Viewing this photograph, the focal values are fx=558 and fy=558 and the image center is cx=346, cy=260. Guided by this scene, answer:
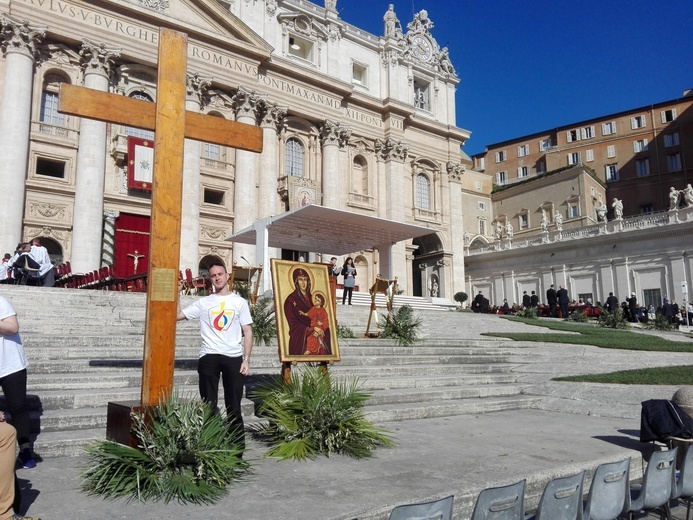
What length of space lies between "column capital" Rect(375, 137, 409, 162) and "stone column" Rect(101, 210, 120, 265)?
19.1 m

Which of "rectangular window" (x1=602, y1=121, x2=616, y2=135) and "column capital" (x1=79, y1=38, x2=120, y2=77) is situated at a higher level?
"rectangular window" (x1=602, y1=121, x2=616, y2=135)

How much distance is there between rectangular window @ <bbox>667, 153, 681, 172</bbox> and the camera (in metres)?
55.8

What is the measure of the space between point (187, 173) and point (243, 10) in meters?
12.0

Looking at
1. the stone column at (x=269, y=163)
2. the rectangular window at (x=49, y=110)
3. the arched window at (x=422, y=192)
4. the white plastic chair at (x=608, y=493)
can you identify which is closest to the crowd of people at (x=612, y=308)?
the arched window at (x=422, y=192)

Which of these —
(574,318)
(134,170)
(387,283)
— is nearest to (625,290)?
(574,318)

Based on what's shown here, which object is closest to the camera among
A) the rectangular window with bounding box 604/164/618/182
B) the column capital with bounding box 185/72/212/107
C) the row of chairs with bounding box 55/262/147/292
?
the row of chairs with bounding box 55/262/147/292

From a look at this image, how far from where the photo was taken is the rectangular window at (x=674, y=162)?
55.8 metres

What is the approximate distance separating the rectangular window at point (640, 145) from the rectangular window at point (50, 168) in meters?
54.5

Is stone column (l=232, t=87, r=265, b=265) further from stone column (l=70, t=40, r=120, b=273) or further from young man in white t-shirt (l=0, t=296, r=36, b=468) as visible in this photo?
young man in white t-shirt (l=0, t=296, r=36, b=468)

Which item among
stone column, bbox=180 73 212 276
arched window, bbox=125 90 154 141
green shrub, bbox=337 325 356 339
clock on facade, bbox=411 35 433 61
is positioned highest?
clock on facade, bbox=411 35 433 61

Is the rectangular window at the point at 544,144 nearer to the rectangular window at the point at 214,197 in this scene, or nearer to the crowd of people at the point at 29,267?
the rectangular window at the point at 214,197

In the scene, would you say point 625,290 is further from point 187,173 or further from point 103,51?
point 103,51

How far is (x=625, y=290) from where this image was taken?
121 ft

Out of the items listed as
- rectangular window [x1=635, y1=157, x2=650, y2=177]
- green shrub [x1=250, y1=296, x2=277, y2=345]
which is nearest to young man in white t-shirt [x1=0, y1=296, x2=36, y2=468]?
green shrub [x1=250, y1=296, x2=277, y2=345]
